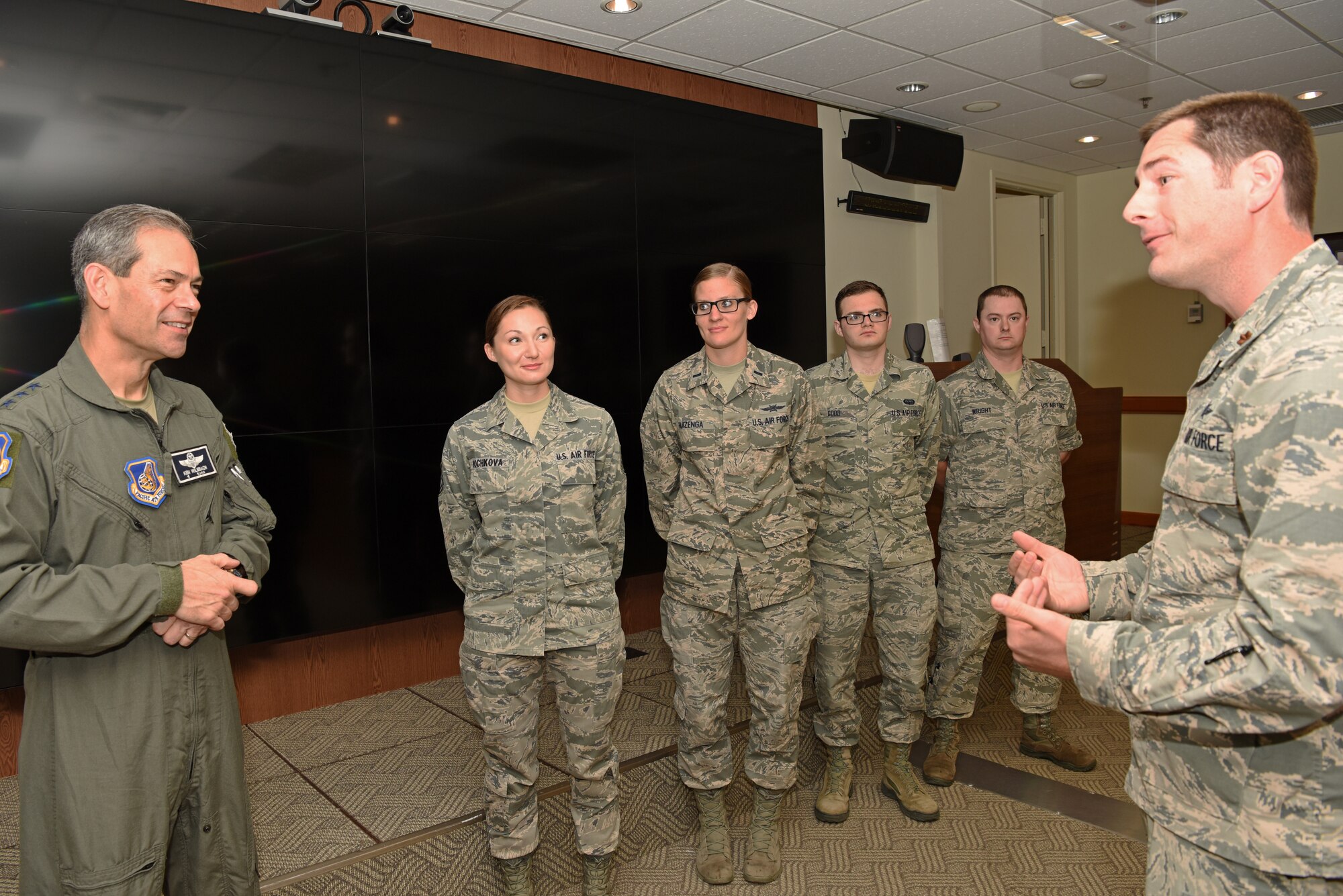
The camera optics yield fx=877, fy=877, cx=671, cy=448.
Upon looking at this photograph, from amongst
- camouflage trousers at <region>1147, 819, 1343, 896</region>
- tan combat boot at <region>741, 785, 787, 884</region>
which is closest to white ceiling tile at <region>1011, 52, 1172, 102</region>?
tan combat boot at <region>741, 785, 787, 884</region>

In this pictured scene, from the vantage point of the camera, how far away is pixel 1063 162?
6961 millimetres

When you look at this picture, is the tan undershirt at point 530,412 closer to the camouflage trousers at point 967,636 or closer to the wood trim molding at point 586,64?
the camouflage trousers at point 967,636

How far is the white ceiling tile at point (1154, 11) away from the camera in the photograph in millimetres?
3855

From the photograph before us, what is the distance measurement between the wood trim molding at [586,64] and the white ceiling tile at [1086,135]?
195 cm

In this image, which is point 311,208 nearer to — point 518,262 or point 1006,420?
point 518,262

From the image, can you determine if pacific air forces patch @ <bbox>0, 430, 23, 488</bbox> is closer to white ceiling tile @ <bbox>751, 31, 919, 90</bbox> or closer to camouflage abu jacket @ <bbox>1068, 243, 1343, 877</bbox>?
camouflage abu jacket @ <bbox>1068, 243, 1343, 877</bbox>

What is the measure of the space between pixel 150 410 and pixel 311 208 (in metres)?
1.79

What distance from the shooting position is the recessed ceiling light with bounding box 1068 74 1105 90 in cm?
477

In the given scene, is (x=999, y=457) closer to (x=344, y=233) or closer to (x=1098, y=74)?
(x=344, y=233)

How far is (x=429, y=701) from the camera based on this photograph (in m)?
3.58

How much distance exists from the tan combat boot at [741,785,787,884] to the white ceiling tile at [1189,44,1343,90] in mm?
4575

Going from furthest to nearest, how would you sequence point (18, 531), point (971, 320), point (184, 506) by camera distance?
point (971, 320), point (184, 506), point (18, 531)

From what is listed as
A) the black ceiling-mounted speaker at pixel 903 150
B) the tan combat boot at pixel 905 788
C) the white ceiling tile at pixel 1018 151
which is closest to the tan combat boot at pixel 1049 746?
the tan combat boot at pixel 905 788

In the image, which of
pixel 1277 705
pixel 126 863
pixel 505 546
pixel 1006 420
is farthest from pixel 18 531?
pixel 1006 420
